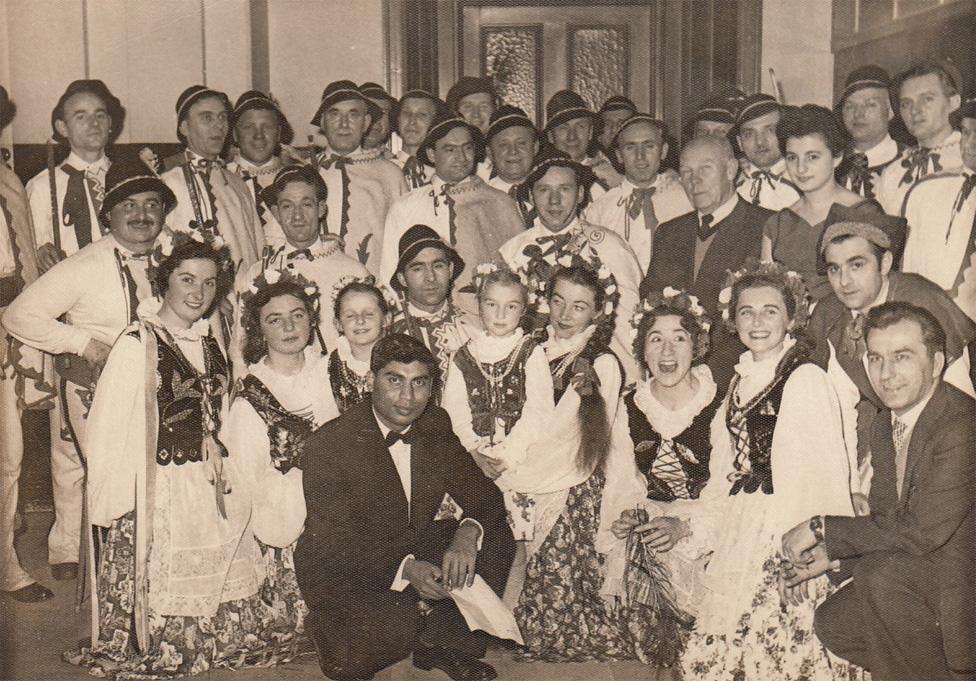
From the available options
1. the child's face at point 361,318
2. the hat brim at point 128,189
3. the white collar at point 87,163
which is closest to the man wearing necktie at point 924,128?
the child's face at point 361,318

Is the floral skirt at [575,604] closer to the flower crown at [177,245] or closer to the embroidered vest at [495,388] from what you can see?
the embroidered vest at [495,388]

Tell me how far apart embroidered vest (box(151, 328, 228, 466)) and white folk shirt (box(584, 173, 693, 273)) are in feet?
5.14

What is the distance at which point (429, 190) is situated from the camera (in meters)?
4.74

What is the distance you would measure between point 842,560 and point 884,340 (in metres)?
0.69

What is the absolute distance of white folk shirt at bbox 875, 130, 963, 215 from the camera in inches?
160

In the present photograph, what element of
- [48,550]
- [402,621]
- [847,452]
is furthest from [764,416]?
[48,550]

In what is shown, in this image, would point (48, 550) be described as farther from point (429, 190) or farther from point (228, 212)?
point (429, 190)

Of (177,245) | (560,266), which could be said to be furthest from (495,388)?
(177,245)

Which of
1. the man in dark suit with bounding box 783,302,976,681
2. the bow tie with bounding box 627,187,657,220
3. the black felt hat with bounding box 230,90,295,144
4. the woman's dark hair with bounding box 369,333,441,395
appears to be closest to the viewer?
the man in dark suit with bounding box 783,302,976,681

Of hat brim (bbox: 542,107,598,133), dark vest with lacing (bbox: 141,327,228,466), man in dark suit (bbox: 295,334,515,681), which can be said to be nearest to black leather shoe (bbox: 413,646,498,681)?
man in dark suit (bbox: 295,334,515,681)

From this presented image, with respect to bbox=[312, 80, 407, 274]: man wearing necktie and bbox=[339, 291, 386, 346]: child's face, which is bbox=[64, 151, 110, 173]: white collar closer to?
bbox=[312, 80, 407, 274]: man wearing necktie

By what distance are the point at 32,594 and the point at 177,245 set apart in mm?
1300

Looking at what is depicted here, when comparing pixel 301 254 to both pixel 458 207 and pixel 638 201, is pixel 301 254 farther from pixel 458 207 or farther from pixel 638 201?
pixel 638 201

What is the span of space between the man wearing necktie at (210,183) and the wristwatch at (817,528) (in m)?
2.22
